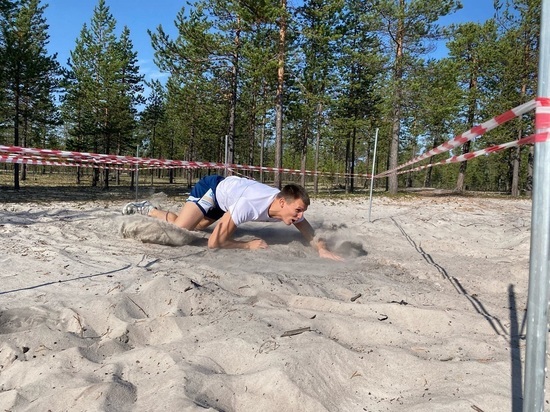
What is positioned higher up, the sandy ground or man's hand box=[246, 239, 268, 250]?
man's hand box=[246, 239, 268, 250]

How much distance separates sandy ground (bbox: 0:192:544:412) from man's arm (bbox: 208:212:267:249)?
0.26 m

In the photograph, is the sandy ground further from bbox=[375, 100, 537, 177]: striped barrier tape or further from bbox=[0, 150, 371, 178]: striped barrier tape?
bbox=[0, 150, 371, 178]: striped barrier tape

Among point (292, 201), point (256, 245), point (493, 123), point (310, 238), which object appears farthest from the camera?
point (310, 238)

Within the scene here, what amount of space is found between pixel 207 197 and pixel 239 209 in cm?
102

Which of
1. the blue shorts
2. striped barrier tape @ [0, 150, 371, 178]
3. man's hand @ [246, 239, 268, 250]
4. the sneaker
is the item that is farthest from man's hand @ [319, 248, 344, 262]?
striped barrier tape @ [0, 150, 371, 178]

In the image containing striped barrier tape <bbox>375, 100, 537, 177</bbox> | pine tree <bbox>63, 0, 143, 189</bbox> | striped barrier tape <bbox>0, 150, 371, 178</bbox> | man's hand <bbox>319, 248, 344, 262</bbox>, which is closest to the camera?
striped barrier tape <bbox>375, 100, 537, 177</bbox>

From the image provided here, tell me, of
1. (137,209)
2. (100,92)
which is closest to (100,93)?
(100,92)

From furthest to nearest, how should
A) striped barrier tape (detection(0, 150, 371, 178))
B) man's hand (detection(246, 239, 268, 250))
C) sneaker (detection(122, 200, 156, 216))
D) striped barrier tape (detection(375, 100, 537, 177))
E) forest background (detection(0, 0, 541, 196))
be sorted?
forest background (detection(0, 0, 541, 196)) → striped barrier tape (detection(0, 150, 371, 178)) → sneaker (detection(122, 200, 156, 216)) → man's hand (detection(246, 239, 268, 250)) → striped barrier tape (detection(375, 100, 537, 177))

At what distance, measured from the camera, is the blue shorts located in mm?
5418

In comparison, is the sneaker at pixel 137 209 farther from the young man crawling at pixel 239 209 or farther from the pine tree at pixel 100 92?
the pine tree at pixel 100 92

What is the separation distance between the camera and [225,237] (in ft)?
15.5

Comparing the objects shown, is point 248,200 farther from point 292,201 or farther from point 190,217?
point 190,217

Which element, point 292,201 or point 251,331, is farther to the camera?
point 292,201

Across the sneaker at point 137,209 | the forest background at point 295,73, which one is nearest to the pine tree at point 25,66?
the forest background at point 295,73
